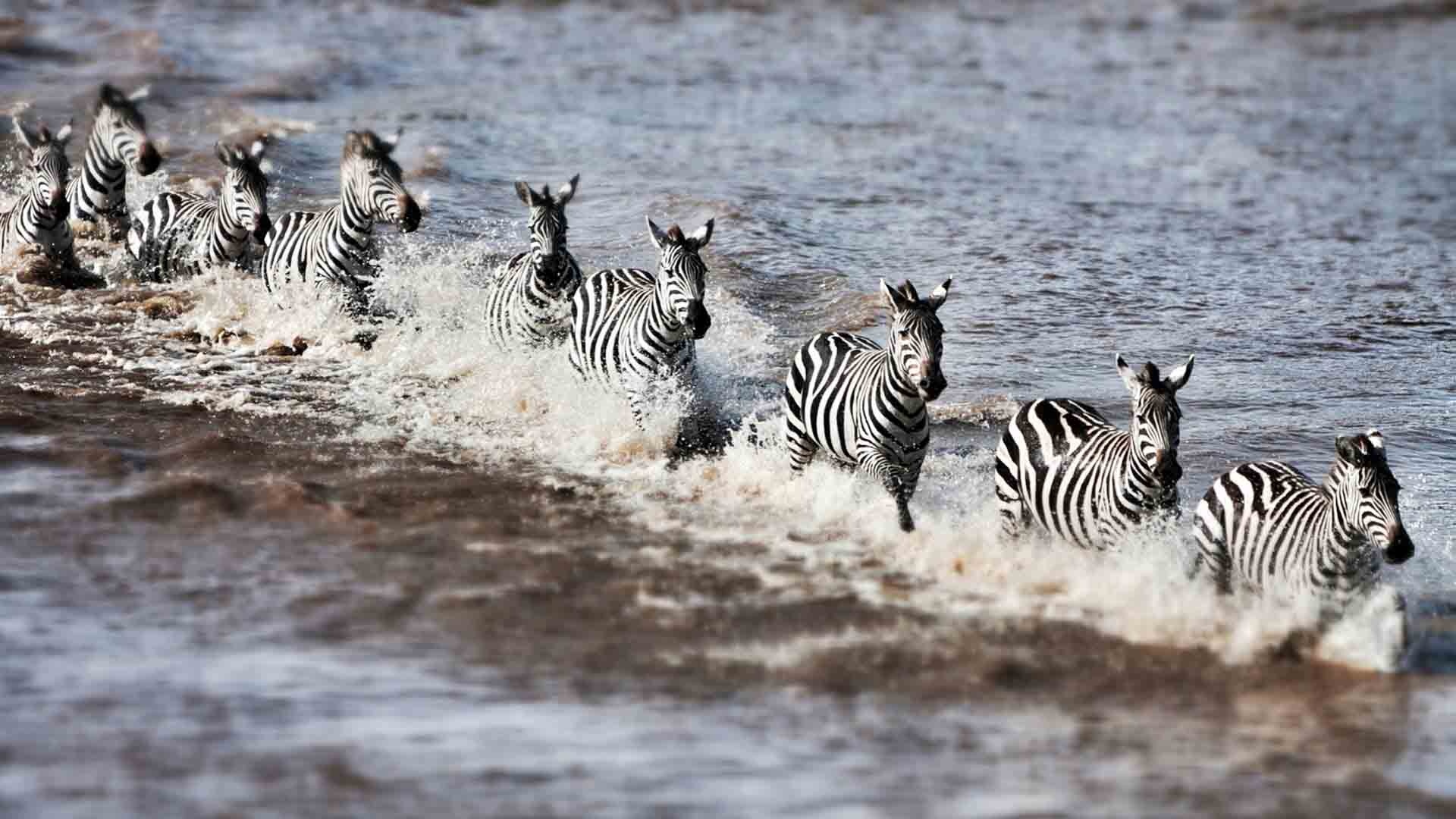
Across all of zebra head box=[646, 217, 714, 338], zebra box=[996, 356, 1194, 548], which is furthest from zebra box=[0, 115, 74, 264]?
zebra box=[996, 356, 1194, 548]

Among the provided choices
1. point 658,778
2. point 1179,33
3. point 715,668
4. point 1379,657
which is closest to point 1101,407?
point 1379,657

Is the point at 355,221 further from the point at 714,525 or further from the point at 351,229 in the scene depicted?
the point at 714,525

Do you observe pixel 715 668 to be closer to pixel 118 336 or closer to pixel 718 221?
pixel 118 336

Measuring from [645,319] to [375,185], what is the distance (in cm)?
291

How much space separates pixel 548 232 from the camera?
36.0 feet

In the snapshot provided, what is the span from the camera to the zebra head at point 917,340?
8352mm

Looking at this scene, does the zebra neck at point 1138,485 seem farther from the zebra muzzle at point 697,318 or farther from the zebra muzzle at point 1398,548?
the zebra muzzle at point 697,318

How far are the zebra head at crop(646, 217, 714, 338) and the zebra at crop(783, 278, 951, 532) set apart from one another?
658 mm

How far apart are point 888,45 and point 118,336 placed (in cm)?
2020

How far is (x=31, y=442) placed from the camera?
1005cm

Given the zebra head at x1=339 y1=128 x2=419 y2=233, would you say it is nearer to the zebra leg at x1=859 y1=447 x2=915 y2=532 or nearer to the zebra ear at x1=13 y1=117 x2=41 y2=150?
the zebra ear at x1=13 y1=117 x2=41 y2=150

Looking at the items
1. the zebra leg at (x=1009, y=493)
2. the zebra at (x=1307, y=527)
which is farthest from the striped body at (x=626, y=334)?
the zebra at (x=1307, y=527)

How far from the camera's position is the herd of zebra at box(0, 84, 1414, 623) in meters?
7.50

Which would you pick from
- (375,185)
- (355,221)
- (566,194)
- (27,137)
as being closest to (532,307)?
(566,194)
